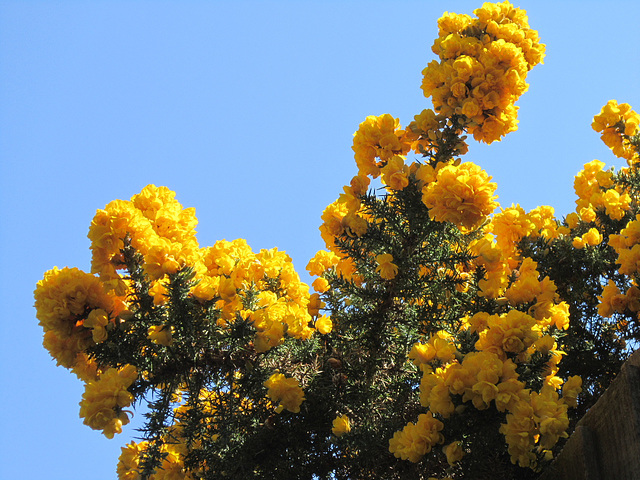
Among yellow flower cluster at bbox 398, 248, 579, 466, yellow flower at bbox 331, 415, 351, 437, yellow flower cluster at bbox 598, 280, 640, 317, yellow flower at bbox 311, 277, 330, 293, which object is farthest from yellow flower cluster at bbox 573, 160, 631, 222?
yellow flower at bbox 331, 415, 351, 437

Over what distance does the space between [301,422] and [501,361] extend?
1.47 meters

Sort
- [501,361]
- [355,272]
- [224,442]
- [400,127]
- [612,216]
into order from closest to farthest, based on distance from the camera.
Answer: [501,361] → [224,442] → [400,127] → [355,272] → [612,216]

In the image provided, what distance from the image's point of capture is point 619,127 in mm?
5508

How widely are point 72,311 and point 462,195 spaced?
2.10 metres

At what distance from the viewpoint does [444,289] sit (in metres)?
3.51

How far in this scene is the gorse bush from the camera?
285 cm

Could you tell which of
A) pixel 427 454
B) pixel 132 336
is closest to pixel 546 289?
pixel 427 454

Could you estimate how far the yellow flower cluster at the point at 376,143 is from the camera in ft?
11.1

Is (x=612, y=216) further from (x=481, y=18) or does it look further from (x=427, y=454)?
(x=427, y=454)

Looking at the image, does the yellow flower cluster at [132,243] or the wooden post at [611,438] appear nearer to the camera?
the wooden post at [611,438]

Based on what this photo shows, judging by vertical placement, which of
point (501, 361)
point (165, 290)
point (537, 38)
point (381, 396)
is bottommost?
point (501, 361)

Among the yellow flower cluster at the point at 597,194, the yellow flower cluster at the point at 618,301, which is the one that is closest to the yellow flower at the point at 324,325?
the yellow flower cluster at the point at 618,301

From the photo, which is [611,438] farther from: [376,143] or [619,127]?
[619,127]

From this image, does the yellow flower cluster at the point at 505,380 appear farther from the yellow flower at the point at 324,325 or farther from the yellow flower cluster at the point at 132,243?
the yellow flower cluster at the point at 132,243
